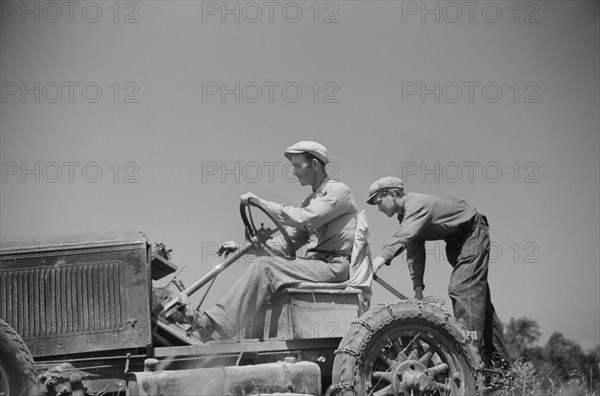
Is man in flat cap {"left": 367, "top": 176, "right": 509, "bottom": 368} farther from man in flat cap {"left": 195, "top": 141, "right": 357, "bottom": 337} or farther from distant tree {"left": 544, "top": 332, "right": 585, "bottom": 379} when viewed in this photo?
distant tree {"left": 544, "top": 332, "right": 585, "bottom": 379}

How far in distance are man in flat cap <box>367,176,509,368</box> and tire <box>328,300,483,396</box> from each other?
2.65ft

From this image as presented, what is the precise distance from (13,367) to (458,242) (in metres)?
4.07

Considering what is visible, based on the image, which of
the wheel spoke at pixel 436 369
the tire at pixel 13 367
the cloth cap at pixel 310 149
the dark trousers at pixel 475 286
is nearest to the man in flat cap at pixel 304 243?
the cloth cap at pixel 310 149

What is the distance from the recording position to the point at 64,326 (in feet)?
27.1

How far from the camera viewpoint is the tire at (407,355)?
27.3 feet

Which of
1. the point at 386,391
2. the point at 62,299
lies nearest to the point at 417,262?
the point at 386,391

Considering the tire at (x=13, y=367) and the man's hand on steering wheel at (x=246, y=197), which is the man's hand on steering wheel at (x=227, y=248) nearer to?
the man's hand on steering wheel at (x=246, y=197)

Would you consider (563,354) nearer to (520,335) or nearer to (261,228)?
(520,335)

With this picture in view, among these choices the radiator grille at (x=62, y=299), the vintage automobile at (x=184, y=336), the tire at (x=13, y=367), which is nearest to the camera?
the tire at (x=13, y=367)

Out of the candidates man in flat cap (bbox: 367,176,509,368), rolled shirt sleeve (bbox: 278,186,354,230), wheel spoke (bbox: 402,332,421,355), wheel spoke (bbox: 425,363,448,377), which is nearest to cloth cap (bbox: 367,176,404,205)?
man in flat cap (bbox: 367,176,509,368)

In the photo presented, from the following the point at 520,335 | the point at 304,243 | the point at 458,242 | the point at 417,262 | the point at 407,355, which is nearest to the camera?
the point at 407,355

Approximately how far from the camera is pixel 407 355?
337 inches

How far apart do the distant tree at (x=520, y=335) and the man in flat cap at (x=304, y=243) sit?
5.29m

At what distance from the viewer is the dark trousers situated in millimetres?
9547
